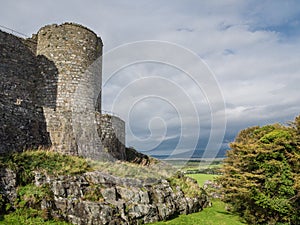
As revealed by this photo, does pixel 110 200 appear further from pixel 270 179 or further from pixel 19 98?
pixel 19 98

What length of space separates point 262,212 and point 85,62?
17313mm

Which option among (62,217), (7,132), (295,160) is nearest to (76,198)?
(62,217)

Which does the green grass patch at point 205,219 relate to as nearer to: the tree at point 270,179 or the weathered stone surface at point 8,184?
the tree at point 270,179

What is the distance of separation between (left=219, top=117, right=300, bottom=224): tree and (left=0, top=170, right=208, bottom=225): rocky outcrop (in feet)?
20.0

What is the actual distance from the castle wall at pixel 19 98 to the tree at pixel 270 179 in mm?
13677

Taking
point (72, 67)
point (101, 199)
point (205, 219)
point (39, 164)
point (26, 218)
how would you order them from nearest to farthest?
point (26, 218) → point (101, 199) → point (39, 164) → point (205, 219) → point (72, 67)

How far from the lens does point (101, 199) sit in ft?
41.4

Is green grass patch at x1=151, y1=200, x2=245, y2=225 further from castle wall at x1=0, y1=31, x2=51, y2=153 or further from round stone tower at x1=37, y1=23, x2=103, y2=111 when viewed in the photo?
round stone tower at x1=37, y1=23, x2=103, y2=111

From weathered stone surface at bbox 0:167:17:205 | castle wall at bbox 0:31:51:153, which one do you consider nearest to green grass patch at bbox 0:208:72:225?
weathered stone surface at bbox 0:167:17:205

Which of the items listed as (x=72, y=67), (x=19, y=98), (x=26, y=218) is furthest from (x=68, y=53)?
(x=26, y=218)

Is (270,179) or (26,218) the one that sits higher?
(270,179)

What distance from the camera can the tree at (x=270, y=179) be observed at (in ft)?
58.4

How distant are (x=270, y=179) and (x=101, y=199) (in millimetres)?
11675

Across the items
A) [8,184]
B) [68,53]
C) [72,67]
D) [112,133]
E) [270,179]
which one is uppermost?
[68,53]
